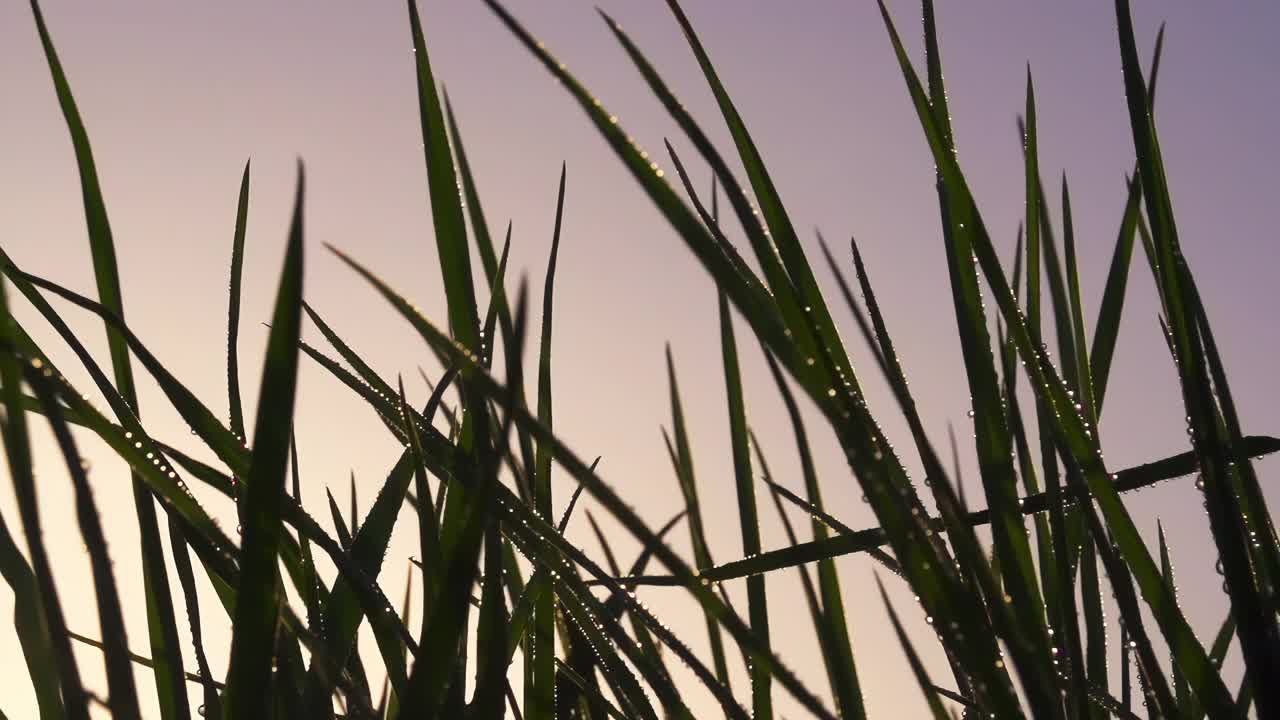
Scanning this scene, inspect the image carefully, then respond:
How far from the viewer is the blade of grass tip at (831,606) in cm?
47

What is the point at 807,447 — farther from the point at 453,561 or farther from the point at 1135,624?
the point at 453,561

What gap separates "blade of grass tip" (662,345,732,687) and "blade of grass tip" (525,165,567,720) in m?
0.14

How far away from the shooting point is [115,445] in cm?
44

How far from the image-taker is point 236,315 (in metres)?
0.60

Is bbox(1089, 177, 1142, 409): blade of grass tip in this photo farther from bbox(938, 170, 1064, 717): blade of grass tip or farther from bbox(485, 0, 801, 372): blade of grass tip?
bbox(485, 0, 801, 372): blade of grass tip

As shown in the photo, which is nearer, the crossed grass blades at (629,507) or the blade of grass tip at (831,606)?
the crossed grass blades at (629,507)

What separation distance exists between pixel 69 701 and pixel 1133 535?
364 millimetres

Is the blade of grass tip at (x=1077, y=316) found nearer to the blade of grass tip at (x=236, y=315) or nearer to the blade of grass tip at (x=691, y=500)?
the blade of grass tip at (x=691, y=500)

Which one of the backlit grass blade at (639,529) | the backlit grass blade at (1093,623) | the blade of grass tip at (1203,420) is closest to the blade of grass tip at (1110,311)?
the backlit grass blade at (1093,623)

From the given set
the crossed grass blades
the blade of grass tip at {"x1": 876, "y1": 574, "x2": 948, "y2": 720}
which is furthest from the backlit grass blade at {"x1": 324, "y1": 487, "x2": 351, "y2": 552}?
the blade of grass tip at {"x1": 876, "y1": 574, "x2": 948, "y2": 720}

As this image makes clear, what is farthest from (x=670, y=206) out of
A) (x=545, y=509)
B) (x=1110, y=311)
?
(x=1110, y=311)

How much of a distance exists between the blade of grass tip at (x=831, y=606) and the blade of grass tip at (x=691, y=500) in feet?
0.25

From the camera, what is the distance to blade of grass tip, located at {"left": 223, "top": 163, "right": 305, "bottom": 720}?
0.25 metres

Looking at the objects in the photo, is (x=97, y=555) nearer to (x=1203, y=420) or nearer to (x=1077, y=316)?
(x=1203, y=420)
